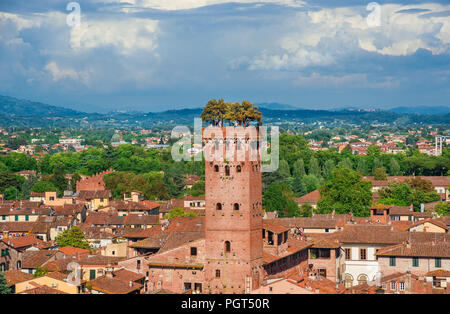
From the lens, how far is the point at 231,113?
30641 millimetres

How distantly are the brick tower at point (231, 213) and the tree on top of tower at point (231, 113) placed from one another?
0.48 metres

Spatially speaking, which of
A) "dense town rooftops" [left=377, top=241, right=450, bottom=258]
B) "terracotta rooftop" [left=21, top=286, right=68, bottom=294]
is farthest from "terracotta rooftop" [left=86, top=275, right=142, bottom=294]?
"dense town rooftops" [left=377, top=241, right=450, bottom=258]

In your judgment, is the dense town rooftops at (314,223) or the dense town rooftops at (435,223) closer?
the dense town rooftops at (435,223)

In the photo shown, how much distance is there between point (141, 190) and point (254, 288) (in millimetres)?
46297

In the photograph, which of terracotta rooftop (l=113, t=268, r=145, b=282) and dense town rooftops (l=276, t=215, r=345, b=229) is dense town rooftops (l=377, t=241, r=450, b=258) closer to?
dense town rooftops (l=276, t=215, r=345, b=229)

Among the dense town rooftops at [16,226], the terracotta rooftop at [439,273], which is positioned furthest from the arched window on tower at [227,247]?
the dense town rooftops at [16,226]

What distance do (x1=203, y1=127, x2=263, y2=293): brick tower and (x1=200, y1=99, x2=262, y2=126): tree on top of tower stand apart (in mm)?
482

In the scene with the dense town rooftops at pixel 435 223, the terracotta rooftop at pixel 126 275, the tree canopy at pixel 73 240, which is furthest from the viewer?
the tree canopy at pixel 73 240

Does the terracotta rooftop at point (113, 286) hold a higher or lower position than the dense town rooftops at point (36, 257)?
higher

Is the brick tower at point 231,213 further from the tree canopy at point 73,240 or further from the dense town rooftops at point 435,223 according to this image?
the dense town rooftops at point 435,223

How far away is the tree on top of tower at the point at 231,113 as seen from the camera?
30.6 m

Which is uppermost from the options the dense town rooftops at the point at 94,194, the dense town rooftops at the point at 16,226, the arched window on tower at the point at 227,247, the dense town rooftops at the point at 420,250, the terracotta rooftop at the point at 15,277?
the arched window on tower at the point at 227,247

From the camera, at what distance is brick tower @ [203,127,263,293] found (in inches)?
1188
